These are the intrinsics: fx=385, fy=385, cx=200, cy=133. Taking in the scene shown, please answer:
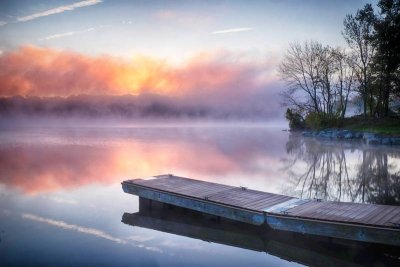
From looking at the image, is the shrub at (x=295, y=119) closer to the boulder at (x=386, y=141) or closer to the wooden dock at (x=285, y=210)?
the boulder at (x=386, y=141)

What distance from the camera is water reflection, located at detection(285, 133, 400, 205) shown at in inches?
506

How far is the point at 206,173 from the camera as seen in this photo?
→ 18.3 meters

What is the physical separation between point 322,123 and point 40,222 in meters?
40.9

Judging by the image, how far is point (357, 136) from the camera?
36500 millimetres

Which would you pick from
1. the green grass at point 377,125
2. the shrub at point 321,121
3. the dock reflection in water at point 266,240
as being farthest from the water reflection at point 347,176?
the shrub at point 321,121

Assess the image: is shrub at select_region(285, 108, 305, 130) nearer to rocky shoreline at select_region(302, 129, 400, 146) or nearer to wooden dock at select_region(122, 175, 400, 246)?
rocky shoreline at select_region(302, 129, 400, 146)

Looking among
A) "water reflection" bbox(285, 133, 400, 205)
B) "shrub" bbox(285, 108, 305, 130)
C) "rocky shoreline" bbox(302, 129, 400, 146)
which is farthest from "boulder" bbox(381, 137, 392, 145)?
"shrub" bbox(285, 108, 305, 130)

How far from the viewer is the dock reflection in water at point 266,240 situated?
24.7 ft

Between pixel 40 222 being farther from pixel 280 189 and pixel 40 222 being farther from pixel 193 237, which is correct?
pixel 280 189

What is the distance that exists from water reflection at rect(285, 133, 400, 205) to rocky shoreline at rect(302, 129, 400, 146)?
5.70 m

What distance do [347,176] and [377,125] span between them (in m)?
22.6

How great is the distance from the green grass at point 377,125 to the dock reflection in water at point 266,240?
26028mm

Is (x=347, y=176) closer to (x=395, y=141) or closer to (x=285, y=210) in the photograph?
(x=285, y=210)

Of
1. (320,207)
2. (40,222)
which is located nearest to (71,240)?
(40,222)
